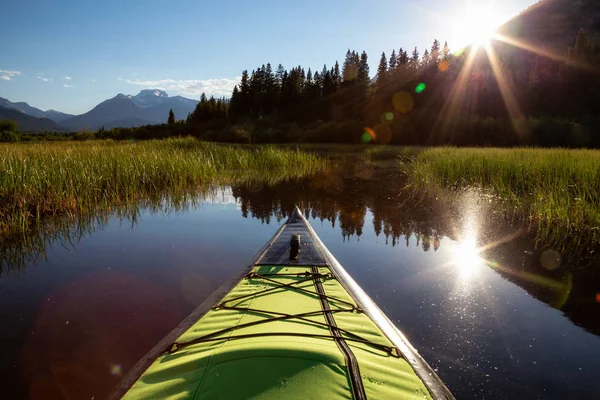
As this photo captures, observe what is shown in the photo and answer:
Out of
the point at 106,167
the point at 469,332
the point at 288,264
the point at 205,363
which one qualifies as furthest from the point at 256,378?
the point at 106,167

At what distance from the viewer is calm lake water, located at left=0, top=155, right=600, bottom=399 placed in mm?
2826

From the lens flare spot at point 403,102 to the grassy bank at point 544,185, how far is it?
36849 millimetres

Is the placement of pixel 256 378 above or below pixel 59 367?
above

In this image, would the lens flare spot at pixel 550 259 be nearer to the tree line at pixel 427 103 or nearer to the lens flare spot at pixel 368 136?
the tree line at pixel 427 103

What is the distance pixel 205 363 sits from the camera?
6.04 feet

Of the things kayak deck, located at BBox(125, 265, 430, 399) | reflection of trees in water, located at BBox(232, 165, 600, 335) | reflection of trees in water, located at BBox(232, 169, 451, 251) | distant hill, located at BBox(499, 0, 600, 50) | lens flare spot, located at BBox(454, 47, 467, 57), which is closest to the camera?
kayak deck, located at BBox(125, 265, 430, 399)

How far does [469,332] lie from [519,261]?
99.7 inches

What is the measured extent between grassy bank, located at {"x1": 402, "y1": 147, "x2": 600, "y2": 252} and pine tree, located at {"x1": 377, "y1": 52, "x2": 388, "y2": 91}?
43.4 metres

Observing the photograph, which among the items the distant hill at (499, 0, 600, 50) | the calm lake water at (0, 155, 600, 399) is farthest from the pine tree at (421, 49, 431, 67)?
the calm lake water at (0, 155, 600, 399)

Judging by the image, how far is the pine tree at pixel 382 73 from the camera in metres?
52.0

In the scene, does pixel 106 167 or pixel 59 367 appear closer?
pixel 59 367

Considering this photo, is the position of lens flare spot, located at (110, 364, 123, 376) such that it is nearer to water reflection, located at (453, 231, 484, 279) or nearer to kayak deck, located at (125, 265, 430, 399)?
kayak deck, located at (125, 265, 430, 399)

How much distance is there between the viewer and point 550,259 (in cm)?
527

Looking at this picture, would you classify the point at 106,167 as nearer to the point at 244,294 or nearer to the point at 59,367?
the point at 59,367
